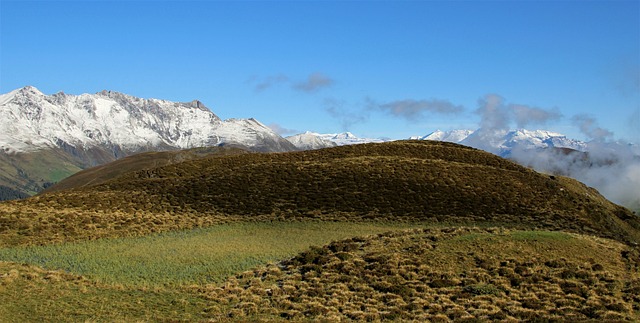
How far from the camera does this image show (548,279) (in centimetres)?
3162

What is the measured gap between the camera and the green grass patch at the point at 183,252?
33219 millimetres

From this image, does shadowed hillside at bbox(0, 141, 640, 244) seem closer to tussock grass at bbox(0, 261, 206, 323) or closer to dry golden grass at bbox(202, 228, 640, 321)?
tussock grass at bbox(0, 261, 206, 323)

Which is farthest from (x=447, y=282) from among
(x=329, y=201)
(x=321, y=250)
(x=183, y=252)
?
(x=329, y=201)

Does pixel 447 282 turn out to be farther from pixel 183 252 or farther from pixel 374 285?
pixel 183 252

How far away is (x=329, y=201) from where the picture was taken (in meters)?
65.1

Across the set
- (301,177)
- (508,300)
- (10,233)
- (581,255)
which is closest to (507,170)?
(301,177)

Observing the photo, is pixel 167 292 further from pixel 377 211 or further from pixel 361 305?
pixel 377 211

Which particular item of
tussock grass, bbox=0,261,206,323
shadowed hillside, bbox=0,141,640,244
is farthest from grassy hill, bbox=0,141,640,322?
shadowed hillside, bbox=0,141,640,244

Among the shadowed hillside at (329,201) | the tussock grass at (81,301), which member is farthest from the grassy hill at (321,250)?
the shadowed hillside at (329,201)

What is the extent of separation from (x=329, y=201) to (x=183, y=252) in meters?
27.9

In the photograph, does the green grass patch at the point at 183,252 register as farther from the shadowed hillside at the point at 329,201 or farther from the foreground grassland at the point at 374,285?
the shadowed hillside at the point at 329,201

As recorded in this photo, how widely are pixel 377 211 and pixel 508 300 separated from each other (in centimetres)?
3413

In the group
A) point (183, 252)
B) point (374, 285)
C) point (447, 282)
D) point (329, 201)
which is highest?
point (329, 201)

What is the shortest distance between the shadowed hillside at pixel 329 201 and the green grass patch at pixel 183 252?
4.20 meters
